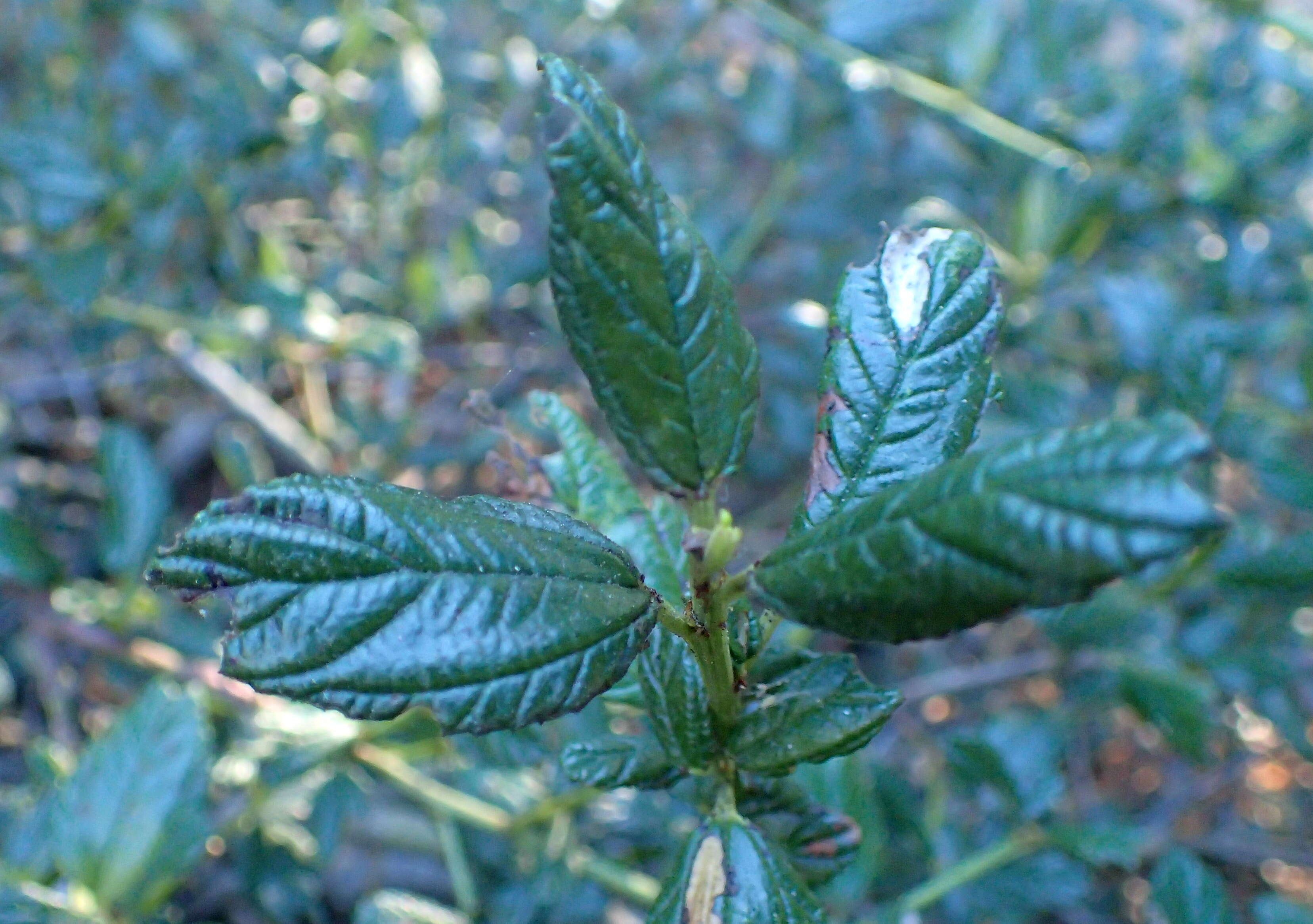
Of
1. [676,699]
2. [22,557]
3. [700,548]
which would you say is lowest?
[22,557]

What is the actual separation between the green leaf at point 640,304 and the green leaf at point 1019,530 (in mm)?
187

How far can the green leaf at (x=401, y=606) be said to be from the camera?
0.53 metres

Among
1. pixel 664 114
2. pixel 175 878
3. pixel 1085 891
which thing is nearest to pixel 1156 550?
pixel 175 878

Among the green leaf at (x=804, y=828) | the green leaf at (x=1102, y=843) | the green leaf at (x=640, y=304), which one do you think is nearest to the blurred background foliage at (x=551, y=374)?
the green leaf at (x=1102, y=843)

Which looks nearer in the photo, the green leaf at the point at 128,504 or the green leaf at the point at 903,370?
the green leaf at the point at 903,370

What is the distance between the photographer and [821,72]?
1903 mm

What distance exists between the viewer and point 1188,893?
1.32m

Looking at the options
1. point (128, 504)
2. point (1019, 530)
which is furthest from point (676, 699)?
point (128, 504)

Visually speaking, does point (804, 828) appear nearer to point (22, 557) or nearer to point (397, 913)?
point (397, 913)

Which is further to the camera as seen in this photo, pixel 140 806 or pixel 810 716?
pixel 140 806

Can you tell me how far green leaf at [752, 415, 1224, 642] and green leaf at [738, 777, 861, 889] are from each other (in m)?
0.32

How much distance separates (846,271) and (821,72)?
1340 millimetres

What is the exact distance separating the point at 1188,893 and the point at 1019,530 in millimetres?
1162

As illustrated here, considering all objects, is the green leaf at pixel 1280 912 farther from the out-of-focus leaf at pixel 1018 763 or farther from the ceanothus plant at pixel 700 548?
the ceanothus plant at pixel 700 548
